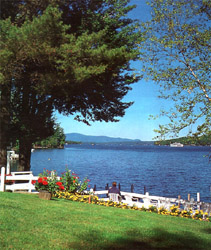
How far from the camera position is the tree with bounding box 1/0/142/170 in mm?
17000

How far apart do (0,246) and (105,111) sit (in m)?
17.8

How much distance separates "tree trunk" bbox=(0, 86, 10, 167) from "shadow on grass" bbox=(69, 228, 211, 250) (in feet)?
46.5

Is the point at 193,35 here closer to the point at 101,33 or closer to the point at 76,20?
the point at 101,33

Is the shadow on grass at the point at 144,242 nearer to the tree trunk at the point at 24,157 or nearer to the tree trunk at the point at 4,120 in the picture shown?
the tree trunk at the point at 4,120

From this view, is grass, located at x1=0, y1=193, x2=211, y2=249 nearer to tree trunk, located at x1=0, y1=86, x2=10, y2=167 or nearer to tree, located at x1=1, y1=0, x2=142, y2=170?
tree, located at x1=1, y1=0, x2=142, y2=170

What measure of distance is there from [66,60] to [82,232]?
10558mm

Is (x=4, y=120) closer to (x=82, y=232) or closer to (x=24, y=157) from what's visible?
(x=24, y=157)

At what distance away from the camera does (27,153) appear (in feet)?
77.8

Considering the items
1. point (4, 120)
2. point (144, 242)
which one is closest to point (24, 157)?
point (4, 120)

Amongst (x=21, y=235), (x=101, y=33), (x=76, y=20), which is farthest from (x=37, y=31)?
(x=21, y=235)

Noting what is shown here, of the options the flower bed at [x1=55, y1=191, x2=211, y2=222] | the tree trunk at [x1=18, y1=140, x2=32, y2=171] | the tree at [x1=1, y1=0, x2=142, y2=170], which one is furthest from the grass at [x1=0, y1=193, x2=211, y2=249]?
the tree trunk at [x1=18, y1=140, x2=32, y2=171]

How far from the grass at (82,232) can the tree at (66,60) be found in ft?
22.3

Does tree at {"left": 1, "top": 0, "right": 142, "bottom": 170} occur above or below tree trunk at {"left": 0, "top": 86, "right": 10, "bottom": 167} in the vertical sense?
above

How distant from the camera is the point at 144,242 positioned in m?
8.35
